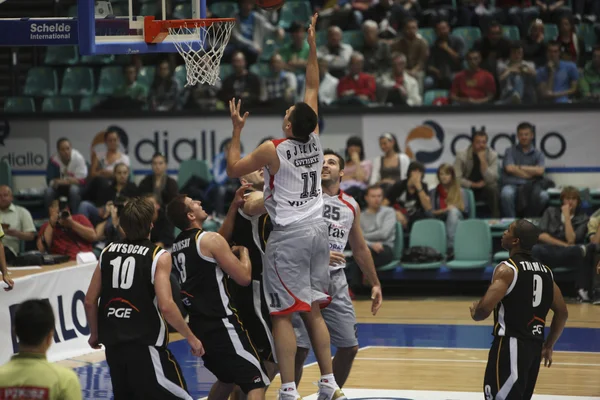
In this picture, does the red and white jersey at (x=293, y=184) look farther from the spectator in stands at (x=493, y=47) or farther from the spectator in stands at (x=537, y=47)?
the spectator in stands at (x=537, y=47)

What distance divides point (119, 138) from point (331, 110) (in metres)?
3.54

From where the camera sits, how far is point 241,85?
16.0 metres

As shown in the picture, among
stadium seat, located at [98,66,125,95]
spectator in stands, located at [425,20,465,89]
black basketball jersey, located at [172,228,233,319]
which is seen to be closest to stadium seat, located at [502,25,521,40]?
spectator in stands, located at [425,20,465,89]

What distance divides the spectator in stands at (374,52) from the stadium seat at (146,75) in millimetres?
3702

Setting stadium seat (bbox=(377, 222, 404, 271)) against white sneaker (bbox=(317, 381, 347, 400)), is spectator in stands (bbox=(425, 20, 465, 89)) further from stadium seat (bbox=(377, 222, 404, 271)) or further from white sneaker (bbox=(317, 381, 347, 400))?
white sneaker (bbox=(317, 381, 347, 400))

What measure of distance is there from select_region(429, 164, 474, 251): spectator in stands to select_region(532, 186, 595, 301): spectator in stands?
122 centimetres

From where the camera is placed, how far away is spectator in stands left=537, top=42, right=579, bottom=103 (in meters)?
15.3

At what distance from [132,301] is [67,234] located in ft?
24.0

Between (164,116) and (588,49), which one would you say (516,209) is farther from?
(164,116)

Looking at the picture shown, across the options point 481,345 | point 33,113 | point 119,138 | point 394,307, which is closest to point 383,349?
point 481,345

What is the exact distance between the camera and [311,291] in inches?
280

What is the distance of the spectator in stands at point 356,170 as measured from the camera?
48.3ft

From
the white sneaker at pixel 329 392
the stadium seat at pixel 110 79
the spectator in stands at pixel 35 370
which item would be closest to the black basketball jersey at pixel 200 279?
the white sneaker at pixel 329 392

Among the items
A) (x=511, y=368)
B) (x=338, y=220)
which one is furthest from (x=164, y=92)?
(x=511, y=368)
